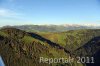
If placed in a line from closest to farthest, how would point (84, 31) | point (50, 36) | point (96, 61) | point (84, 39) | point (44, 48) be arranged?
point (96, 61) < point (44, 48) < point (50, 36) < point (84, 39) < point (84, 31)

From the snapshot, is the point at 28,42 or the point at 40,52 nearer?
the point at 40,52

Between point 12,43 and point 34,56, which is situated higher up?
point 12,43

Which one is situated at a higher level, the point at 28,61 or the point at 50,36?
the point at 50,36

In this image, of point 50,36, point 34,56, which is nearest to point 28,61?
point 34,56

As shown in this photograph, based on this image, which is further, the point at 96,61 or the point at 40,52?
the point at 40,52

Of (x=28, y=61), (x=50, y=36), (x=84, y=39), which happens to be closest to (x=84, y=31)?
(x=84, y=39)

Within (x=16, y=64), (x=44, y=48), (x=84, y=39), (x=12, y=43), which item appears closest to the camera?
(x=16, y=64)

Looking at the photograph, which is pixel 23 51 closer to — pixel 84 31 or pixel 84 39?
pixel 84 39

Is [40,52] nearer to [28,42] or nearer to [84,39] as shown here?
[28,42]

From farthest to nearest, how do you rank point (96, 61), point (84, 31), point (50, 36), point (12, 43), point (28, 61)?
point (84, 31) < point (50, 36) < point (28, 61) < point (12, 43) < point (96, 61)

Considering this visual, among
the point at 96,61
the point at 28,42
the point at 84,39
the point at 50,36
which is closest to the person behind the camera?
the point at 96,61
